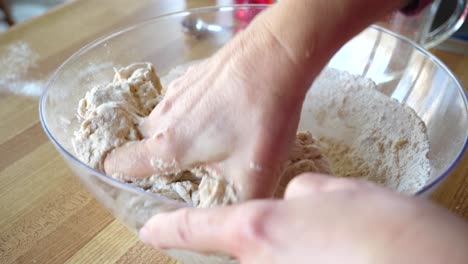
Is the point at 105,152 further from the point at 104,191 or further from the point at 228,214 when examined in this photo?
the point at 228,214

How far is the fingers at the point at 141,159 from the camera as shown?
0.47 m

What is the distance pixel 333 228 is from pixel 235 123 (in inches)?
8.6

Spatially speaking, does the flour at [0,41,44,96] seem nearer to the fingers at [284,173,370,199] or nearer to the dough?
the dough

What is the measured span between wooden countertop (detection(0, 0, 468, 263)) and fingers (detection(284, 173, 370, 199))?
31 cm

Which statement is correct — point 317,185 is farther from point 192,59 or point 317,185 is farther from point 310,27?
point 192,59

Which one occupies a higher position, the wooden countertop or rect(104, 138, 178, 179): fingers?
rect(104, 138, 178, 179): fingers

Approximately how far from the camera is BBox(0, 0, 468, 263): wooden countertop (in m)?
0.56

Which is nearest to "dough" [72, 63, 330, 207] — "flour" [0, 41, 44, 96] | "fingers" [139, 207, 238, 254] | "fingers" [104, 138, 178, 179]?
"fingers" [104, 138, 178, 179]

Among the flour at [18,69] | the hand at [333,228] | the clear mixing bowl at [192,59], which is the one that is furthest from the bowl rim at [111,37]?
the flour at [18,69]

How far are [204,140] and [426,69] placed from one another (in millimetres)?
392

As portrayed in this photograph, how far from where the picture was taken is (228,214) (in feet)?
0.93

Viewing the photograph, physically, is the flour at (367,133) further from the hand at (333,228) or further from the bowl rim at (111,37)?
the hand at (333,228)

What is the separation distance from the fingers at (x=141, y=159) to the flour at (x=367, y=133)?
26 cm

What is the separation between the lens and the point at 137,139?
0.52 metres
